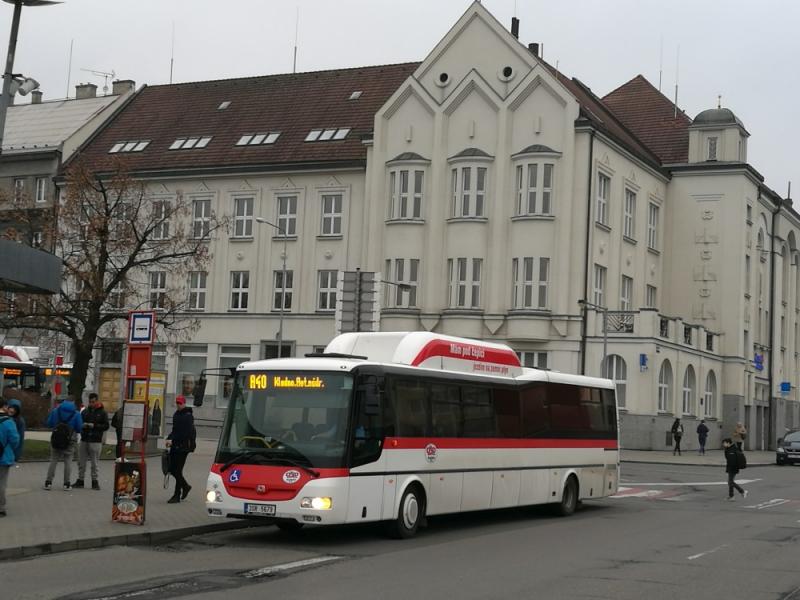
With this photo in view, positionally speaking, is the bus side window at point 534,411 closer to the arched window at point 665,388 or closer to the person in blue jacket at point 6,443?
the person in blue jacket at point 6,443

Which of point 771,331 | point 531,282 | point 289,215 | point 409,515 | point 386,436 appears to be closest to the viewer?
point 386,436

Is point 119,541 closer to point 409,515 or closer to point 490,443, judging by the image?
point 409,515

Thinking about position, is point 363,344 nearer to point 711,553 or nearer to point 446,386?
point 446,386

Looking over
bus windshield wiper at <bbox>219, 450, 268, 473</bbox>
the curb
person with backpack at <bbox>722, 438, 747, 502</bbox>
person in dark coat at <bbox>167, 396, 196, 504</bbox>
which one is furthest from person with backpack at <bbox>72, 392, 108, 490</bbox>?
person with backpack at <bbox>722, 438, 747, 502</bbox>

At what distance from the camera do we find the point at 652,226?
200 feet

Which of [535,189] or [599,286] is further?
[599,286]

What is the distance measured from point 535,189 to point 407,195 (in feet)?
19.2

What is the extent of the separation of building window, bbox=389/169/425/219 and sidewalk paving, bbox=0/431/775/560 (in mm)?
28364

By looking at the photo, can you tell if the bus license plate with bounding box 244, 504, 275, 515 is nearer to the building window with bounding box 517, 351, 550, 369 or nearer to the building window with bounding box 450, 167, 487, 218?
the building window with bounding box 517, 351, 550, 369

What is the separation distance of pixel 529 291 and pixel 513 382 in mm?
30472

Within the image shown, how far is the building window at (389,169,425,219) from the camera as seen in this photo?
2152 inches

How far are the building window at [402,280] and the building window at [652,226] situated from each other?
13.0m

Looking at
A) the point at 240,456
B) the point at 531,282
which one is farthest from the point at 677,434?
the point at 240,456

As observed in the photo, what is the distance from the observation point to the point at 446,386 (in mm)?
19844
